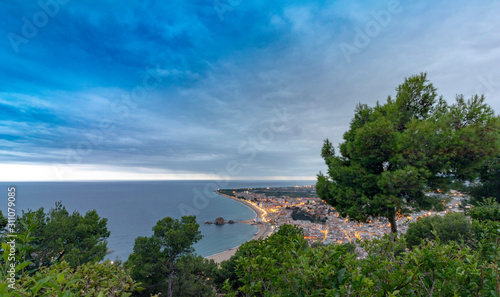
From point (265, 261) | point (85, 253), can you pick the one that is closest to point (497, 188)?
point (265, 261)

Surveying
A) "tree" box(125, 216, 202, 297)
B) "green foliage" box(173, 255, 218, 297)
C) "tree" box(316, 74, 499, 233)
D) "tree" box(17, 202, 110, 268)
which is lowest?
"green foliage" box(173, 255, 218, 297)

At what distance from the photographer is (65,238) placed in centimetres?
882

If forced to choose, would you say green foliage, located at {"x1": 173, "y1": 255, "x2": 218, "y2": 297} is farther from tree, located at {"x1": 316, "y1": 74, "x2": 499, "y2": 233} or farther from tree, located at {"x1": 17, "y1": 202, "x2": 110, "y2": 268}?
tree, located at {"x1": 316, "y1": 74, "x2": 499, "y2": 233}

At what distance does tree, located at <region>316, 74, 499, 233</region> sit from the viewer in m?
6.43

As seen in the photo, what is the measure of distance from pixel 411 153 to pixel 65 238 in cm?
1419

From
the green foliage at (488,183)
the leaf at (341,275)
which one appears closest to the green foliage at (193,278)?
the leaf at (341,275)

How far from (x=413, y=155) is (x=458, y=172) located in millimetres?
1999

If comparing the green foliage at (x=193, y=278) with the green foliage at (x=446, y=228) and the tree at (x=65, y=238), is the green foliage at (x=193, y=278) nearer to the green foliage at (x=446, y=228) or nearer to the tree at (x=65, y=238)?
the tree at (x=65, y=238)

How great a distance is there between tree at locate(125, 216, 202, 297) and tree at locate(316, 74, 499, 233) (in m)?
7.75

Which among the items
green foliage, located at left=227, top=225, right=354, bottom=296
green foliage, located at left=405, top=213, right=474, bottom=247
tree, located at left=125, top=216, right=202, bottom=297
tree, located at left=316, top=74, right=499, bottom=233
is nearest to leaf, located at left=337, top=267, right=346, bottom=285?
green foliage, located at left=227, top=225, right=354, bottom=296

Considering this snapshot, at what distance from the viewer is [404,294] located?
1.88 meters

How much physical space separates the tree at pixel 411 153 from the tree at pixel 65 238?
994cm

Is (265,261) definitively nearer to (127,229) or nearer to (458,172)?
(458,172)

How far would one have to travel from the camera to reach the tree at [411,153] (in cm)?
643
